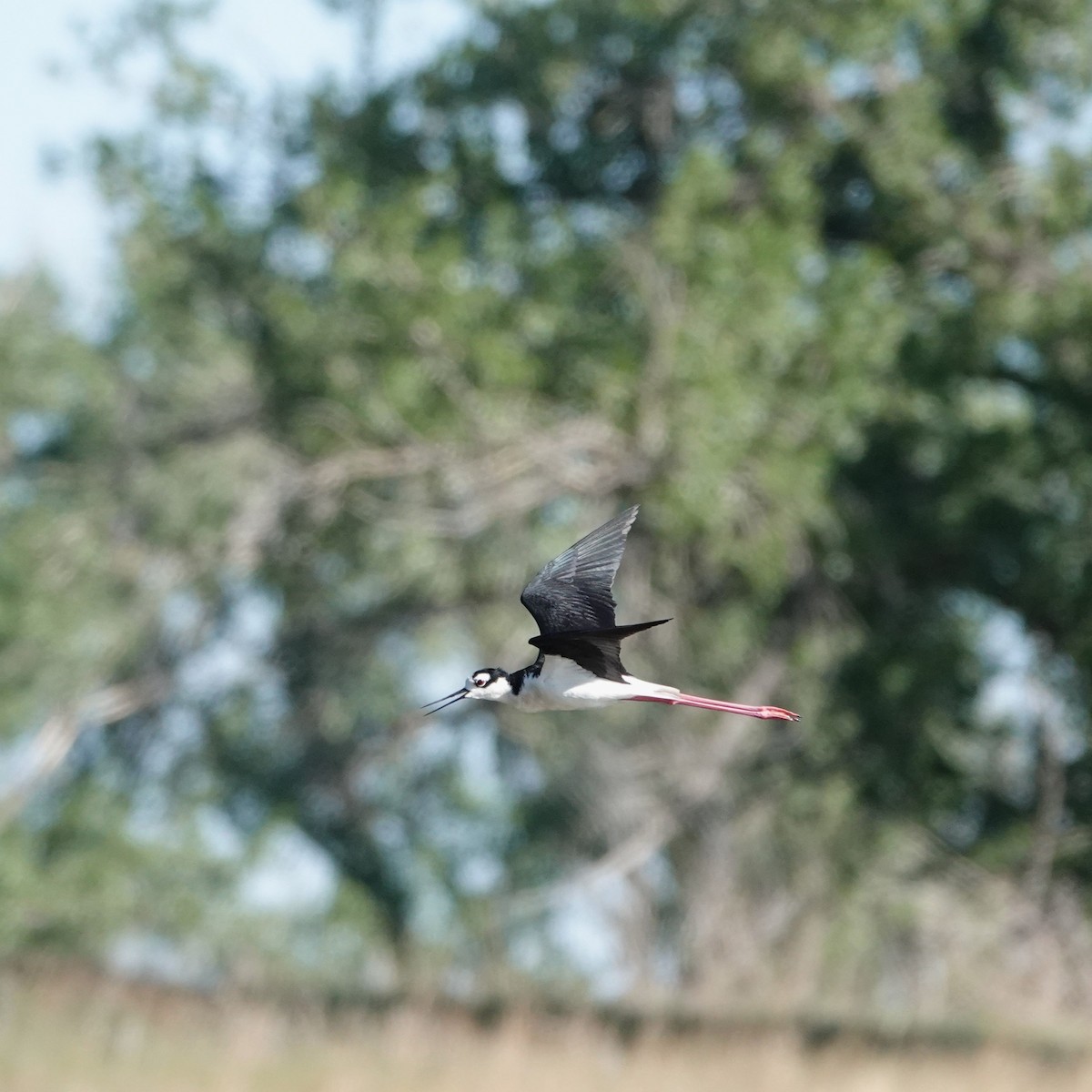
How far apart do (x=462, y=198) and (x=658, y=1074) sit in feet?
18.4

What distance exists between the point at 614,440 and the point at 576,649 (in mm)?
5511

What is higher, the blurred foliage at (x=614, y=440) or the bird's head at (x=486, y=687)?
the blurred foliage at (x=614, y=440)

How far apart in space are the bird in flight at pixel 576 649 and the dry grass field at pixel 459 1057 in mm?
4822

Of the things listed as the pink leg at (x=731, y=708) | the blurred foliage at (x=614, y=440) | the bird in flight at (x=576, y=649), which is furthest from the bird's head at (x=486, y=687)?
the blurred foliage at (x=614, y=440)

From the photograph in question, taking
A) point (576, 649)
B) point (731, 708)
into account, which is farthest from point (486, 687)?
point (731, 708)

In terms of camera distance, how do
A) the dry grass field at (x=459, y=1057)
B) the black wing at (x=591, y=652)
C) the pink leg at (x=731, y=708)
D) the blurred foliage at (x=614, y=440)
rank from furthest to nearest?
the blurred foliage at (x=614, y=440) → the dry grass field at (x=459, y=1057) → the pink leg at (x=731, y=708) → the black wing at (x=591, y=652)

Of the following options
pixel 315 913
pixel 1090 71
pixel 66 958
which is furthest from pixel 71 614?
pixel 1090 71

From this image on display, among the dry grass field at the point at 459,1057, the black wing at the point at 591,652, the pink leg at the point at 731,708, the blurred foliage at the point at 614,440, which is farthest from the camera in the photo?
the blurred foliage at the point at 614,440

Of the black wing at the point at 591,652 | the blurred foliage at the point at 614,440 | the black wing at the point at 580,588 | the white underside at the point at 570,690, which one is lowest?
the white underside at the point at 570,690

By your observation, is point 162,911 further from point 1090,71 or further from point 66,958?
point 1090,71

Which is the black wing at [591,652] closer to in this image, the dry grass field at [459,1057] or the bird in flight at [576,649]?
the bird in flight at [576,649]

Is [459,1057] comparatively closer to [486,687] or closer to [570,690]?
[486,687]

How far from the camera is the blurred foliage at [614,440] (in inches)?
402

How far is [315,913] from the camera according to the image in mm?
17188
